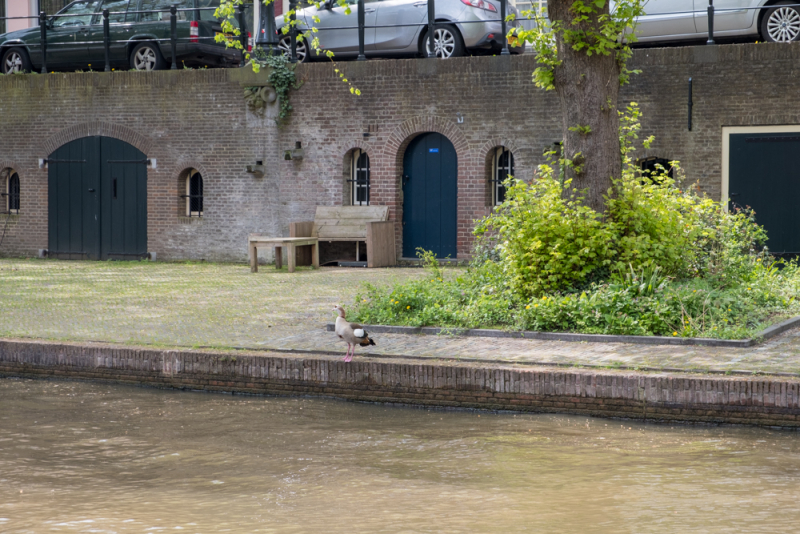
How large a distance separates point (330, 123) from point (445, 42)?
7.31 ft

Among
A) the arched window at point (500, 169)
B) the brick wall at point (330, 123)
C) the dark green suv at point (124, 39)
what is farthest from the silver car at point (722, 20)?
the dark green suv at point (124, 39)

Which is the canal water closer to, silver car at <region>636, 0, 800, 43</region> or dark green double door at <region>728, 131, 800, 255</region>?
dark green double door at <region>728, 131, 800, 255</region>

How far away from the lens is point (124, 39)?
55.4 ft

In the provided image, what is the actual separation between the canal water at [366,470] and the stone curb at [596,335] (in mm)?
1390

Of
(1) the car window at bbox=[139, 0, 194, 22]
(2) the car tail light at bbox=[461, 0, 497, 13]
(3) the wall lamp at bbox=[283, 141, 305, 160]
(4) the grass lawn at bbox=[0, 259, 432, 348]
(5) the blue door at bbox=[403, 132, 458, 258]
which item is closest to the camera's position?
(4) the grass lawn at bbox=[0, 259, 432, 348]

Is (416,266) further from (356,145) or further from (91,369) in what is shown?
(91,369)

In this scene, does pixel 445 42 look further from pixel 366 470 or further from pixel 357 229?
pixel 366 470

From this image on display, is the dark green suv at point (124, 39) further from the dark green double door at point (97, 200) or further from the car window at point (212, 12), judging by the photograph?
the dark green double door at point (97, 200)

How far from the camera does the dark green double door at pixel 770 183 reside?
13430 millimetres

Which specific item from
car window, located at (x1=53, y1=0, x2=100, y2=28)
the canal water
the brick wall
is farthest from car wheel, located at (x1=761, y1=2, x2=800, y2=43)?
→ car window, located at (x1=53, y1=0, x2=100, y2=28)

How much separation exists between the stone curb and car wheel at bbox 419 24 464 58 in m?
8.11

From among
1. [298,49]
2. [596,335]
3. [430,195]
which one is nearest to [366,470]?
[596,335]

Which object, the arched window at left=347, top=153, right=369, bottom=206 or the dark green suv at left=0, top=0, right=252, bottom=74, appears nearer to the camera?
the arched window at left=347, top=153, right=369, bottom=206

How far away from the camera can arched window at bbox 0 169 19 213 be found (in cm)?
1761
